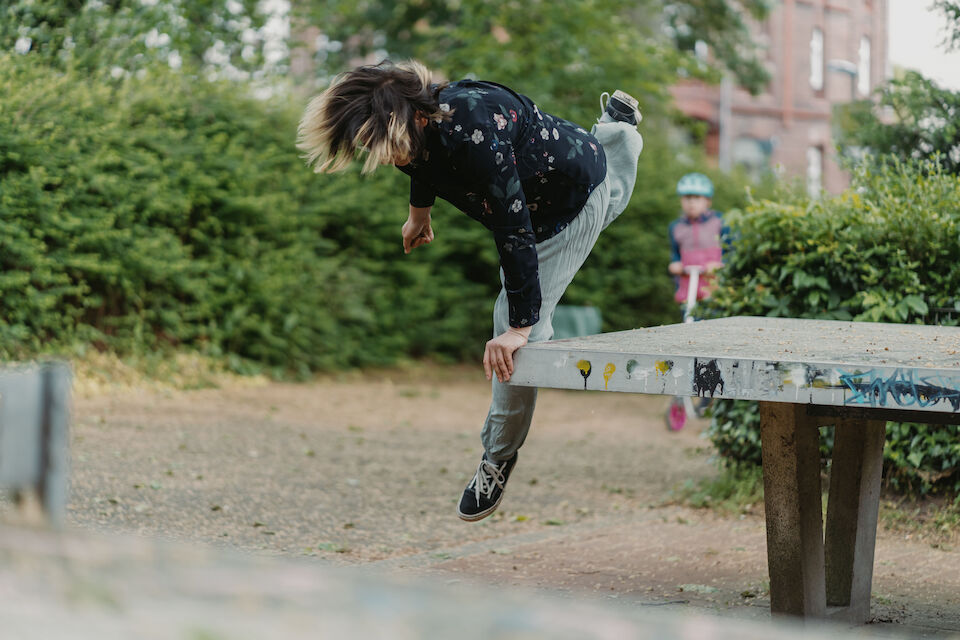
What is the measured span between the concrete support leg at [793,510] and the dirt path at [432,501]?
0.42 m

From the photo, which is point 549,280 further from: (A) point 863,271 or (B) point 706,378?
(A) point 863,271

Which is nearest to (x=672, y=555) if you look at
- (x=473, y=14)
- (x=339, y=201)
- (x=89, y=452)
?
(x=89, y=452)

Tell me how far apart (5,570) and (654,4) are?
18945mm

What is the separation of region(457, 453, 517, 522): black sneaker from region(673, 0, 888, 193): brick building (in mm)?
29275

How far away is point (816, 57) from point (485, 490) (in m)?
34.5

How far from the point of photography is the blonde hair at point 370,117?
11.0 ft

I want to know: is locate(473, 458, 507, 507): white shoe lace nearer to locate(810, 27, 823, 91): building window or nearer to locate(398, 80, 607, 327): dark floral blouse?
locate(398, 80, 607, 327): dark floral blouse

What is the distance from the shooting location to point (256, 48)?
1356 centimetres

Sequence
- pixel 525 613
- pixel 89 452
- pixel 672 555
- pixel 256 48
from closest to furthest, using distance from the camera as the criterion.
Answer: pixel 525 613
pixel 672 555
pixel 89 452
pixel 256 48

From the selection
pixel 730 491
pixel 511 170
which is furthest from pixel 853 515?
pixel 730 491

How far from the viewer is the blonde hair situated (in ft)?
11.0

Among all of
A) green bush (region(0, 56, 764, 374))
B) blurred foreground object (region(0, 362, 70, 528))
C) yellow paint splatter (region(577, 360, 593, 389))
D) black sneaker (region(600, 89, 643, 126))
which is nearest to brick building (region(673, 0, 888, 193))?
green bush (region(0, 56, 764, 374))

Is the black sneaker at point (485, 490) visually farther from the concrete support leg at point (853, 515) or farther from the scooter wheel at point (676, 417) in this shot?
the scooter wheel at point (676, 417)

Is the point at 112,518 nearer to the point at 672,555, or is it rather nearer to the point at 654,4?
the point at 672,555
